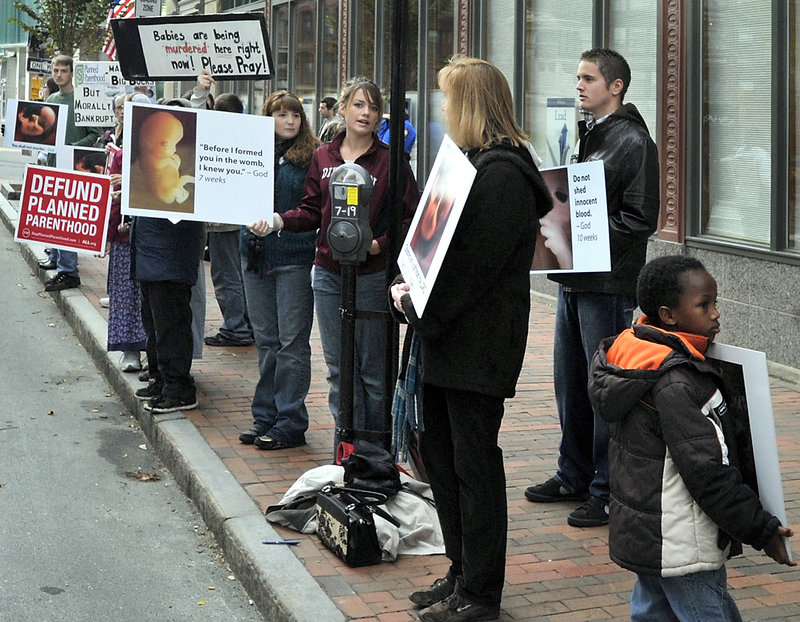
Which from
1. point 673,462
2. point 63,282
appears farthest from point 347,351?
point 63,282

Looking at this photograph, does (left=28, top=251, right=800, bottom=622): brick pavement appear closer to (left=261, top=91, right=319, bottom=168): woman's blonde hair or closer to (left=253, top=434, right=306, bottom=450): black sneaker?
(left=253, top=434, right=306, bottom=450): black sneaker

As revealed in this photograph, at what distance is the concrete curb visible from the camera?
4.57m

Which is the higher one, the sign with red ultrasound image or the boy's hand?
the sign with red ultrasound image

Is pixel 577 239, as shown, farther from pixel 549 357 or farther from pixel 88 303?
pixel 88 303

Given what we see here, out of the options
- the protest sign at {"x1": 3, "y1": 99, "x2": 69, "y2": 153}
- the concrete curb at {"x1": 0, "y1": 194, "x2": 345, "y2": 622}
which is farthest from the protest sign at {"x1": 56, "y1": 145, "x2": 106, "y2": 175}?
the concrete curb at {"x1": 0, "y1": 194, "x2": 345, "y2": 622}

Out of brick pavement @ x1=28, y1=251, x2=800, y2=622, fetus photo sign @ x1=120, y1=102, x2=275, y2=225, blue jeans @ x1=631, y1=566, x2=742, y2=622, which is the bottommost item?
brick pavement @ x1=28, y1=251, x2=800, y2=622

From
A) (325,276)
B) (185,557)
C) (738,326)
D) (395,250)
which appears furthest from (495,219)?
(738,326)

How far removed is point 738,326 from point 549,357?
145cm

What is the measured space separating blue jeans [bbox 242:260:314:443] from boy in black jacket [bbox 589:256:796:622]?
132 inches

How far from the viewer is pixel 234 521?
18.1ft

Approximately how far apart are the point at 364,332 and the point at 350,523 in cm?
127

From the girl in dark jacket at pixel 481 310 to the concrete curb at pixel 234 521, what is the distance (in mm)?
551

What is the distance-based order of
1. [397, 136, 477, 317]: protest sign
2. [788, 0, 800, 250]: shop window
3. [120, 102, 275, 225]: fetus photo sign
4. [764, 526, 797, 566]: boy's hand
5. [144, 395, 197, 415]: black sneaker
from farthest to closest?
1. [788, 0, 800, 250]: shop window
2. [144, 395, 197, 415]: black sneaker
3. [120, 102, 275, 225]: fetus photo sign
4. [397, 136, 477, 317]: protest sign
5. [764, 526, 797, 566]: boy's hand

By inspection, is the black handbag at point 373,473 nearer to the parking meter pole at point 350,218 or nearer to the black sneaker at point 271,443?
the parking meter pole at point 350,218
